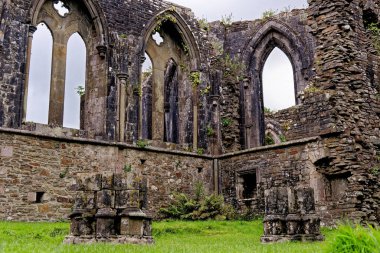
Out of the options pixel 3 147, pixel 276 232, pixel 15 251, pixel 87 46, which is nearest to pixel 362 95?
pixel 276 232

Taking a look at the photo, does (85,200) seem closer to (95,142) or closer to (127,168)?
(95,142)

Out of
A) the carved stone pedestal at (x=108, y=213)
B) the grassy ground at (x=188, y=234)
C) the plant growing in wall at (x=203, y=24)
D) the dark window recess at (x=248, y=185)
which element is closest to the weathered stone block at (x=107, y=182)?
the carved stone pedestal at (x=108, y=213)

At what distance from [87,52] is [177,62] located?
3.39 metres

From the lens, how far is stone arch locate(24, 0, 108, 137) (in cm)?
1452

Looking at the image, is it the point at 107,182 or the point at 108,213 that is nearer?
the point at 108,213

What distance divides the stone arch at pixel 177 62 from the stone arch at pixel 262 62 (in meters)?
2.34

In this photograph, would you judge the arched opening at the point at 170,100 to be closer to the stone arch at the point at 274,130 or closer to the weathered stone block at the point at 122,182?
the stone arch at the point at 274,130

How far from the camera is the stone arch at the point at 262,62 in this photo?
60.5 ft

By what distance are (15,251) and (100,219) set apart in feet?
9.03

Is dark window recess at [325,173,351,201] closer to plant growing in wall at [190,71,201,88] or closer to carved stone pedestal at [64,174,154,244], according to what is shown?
plant growing in wall at [190,71,201,88]

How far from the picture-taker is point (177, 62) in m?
17.8

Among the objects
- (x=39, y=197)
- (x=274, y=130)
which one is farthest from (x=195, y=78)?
(x=39, y=197)

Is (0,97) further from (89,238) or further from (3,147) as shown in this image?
(89,238)

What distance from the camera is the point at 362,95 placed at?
14.1 meters
